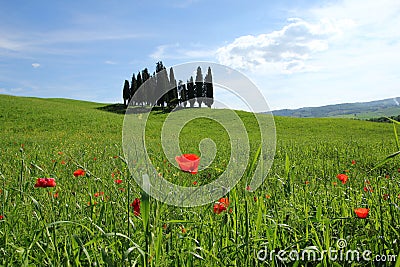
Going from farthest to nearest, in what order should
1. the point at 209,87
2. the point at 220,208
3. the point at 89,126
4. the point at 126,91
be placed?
the point at 126,91, the point at 89,126, the point at 209,87, the point at 220,208

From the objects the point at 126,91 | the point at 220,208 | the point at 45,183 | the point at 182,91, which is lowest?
the point at 220,208

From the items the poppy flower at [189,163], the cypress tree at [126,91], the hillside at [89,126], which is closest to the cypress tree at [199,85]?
the poppy flower at [189,163]

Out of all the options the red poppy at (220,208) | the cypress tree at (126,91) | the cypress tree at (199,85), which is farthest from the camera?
the cypress tree at (126,91)

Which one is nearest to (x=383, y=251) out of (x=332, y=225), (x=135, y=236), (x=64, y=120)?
(x=332, y=225)

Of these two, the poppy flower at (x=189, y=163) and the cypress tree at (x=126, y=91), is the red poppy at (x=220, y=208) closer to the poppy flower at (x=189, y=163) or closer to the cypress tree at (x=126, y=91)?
the poppy flower at (x=189, y=163)

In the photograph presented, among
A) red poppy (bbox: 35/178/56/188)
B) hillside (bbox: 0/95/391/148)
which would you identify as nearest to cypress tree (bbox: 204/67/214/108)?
red poppy (bbox: 35/178/56/188)

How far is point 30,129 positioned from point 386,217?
27.3 metres

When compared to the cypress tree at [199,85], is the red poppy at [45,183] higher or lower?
lower

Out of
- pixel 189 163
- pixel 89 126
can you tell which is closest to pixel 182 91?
pixel 189 163

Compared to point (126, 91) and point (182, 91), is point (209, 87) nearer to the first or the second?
point (182, 91)

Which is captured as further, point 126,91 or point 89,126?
point 126,91

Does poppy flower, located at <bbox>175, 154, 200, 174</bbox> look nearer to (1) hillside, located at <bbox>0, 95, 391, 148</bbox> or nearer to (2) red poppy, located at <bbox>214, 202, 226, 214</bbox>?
(2) red poppy, located at <bbox>214, 202, 226, 214</bbox>

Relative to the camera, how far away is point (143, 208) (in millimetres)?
1202

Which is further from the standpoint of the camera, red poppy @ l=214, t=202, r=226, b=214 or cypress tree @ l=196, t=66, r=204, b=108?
cypress tree @ l=196, t=66, r=204, b=108
